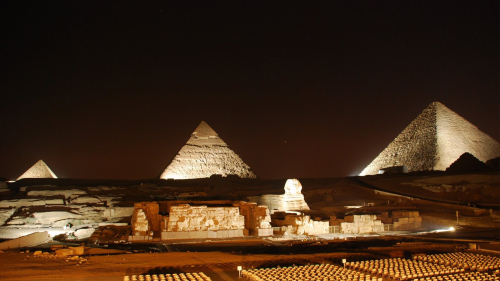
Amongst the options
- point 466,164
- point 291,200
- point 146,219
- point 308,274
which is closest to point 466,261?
point 308,274

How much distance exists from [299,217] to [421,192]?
15.1 meters

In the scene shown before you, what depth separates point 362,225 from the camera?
60.5 ft

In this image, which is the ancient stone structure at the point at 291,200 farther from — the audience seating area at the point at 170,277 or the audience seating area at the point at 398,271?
the audience seating area at the point at 170,277

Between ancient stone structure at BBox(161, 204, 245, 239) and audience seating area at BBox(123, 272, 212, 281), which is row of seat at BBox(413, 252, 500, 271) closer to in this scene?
audience seating area at BBox(123, 272, 212, 281)

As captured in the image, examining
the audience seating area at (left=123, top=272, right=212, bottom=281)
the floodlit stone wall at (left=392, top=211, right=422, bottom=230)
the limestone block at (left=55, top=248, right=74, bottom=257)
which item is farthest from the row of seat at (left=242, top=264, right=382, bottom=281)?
the floodlit stone wall at (left=392, top=211, right=422, bottom=230)

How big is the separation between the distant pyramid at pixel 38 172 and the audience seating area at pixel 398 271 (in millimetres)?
30199

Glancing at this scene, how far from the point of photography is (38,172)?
3572 centimetres

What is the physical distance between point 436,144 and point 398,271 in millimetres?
34055

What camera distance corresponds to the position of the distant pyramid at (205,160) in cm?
3659

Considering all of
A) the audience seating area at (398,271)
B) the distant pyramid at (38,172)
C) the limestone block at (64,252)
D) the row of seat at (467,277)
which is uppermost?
the distant pyramid at (38,172)

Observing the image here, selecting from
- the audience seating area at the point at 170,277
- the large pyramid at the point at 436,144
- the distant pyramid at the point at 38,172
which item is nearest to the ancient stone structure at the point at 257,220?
the audience seating area at the point at 170,277

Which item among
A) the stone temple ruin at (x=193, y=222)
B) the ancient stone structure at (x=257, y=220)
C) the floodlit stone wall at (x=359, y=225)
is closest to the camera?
the stone temple ruin at (x=193, y=222)

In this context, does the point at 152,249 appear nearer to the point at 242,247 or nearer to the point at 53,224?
the point at 242,247

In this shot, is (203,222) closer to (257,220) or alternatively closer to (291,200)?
(257,220)
